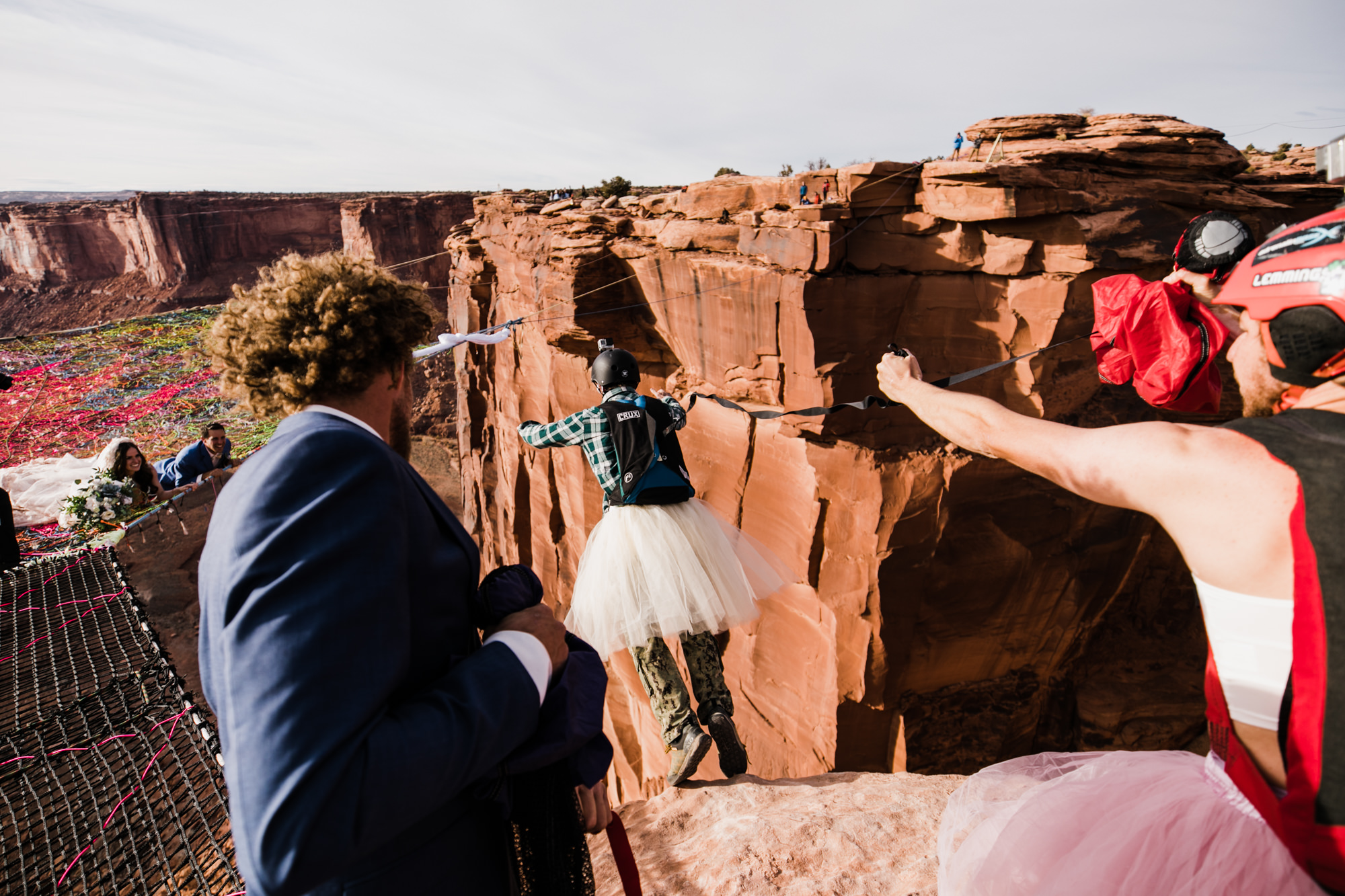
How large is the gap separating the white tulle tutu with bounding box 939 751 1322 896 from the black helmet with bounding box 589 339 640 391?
→ 3.32m

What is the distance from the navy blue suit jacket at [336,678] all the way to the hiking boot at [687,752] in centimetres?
255

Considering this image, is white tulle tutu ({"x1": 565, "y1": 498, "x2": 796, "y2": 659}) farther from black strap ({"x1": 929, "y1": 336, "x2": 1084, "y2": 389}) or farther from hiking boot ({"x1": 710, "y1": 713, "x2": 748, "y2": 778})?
black strap ({"x1": 929, "y1": 336, "x2": 1084, "y2": 389})

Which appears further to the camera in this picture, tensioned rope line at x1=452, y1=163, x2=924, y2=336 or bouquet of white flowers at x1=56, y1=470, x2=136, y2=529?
bouquet of white flowers at x1=56, y1=470, x2=136, y2=529

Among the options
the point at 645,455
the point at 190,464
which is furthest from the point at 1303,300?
the point at 190,464

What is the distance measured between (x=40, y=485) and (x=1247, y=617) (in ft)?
75.8

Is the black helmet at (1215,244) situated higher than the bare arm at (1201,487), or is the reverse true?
the black helmet at (1215,244)

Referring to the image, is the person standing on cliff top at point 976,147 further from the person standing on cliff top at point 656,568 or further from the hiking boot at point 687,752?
the hiking boot at point 687,752

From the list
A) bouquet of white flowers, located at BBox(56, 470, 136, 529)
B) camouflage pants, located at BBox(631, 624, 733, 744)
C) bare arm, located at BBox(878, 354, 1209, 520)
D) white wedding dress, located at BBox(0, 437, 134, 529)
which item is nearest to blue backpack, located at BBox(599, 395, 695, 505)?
camouflage pants, located at BBox(631, 624, 733, 744)

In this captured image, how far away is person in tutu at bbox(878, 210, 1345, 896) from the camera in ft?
4.16

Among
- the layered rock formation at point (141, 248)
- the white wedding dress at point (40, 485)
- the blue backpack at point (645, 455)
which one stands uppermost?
the layered rock formation at point (141, 248)

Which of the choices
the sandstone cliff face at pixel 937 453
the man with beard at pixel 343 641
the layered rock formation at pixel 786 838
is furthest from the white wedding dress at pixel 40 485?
the man with beard at pixel 343 641

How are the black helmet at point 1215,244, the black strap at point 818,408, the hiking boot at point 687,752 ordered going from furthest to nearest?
1. the hiking boot at point 687,752
2. the black strap at point 818,408
3. the black helmet at point 1215,244

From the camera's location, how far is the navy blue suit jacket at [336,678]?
1.04m

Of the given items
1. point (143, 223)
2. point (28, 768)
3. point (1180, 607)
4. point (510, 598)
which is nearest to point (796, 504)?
point (1180, 607)
